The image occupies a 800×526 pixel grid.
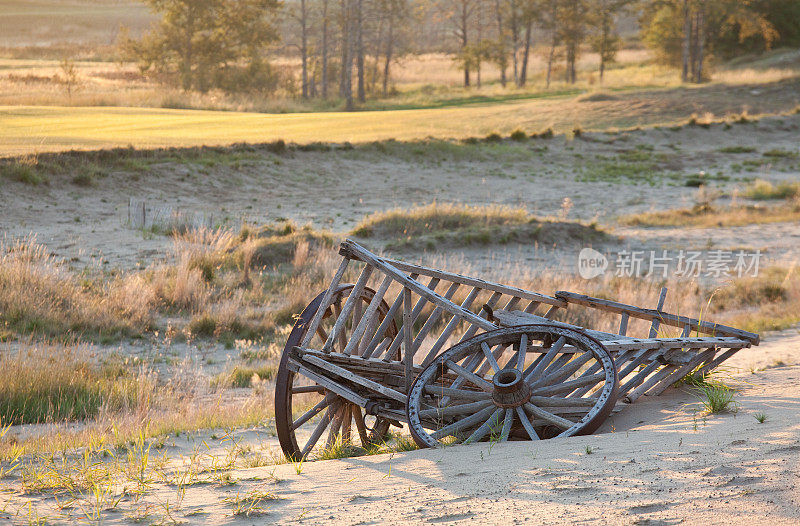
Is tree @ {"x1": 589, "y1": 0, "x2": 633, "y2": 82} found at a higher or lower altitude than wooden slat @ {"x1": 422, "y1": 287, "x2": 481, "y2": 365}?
higher

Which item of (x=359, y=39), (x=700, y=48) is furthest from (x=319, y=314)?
(x=700, y=48)

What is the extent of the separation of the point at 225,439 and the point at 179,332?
14.0 feet

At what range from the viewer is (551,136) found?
2878cm

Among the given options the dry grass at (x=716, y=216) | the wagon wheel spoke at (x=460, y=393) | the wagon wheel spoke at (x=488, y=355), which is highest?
the wagon wheel spoke at (x=488, y=355)

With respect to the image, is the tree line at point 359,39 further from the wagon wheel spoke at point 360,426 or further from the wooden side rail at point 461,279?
the wagon wheel spoke at point 360,426

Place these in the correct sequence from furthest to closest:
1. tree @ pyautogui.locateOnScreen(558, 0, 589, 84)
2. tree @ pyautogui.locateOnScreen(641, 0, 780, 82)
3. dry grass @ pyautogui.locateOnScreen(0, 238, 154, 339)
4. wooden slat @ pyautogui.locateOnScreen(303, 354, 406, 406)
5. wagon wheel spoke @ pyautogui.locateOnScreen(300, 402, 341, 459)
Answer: tree @ pyautogui.locateOnScreen(558, 0, 589, 84), tree @ pyautogui.locateOnScreen(641, 0, 780, 82), dry grass @ pyautogui.locateOnScreen(0, 238, 154, 339), wagon wheel spoke @ pyautogui.locateOnScreen(300, 402, 341, 459), wooden slat @ pyautogui.locateOnScreen(303, 354, 406, 406)

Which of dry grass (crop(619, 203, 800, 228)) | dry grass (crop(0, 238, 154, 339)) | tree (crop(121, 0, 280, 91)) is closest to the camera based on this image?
dry grass (crop(0, 238, 154, 339))

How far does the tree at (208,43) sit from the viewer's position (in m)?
48.4

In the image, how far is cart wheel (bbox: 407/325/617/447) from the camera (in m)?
5.03

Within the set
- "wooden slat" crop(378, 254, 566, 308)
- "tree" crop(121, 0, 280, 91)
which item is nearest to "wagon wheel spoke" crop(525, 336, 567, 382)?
"wooden slat" crop(378, 254, 566, 308)

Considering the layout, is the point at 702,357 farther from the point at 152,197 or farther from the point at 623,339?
the point at 152,197

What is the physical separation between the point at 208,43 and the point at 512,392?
161 feet

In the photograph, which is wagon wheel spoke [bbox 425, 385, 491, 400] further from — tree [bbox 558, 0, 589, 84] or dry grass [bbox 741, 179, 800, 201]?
tree [bbox 558, 0, 589, 84]

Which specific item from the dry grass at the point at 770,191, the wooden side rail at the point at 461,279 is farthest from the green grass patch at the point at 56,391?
the dry grass at the point at 770,191
